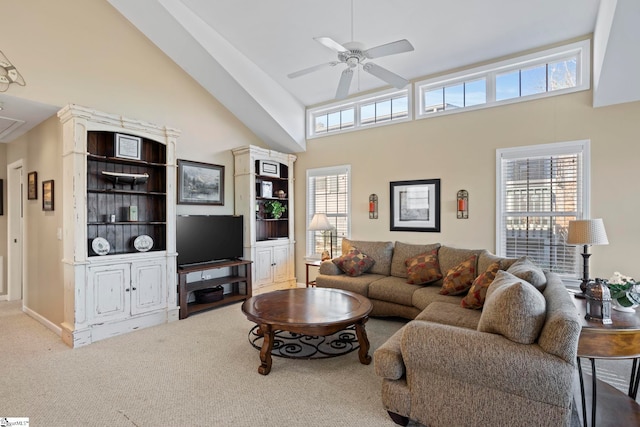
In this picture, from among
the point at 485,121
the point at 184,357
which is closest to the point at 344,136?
the point at 485,121

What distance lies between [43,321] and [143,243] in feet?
5.19

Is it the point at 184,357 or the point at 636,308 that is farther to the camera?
the point at 184,357

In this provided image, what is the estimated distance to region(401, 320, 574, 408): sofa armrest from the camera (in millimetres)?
1819

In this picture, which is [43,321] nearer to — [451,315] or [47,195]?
[47,195]

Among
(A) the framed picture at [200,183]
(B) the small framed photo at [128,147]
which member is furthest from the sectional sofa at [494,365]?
(A) the framed picture at [200,183]

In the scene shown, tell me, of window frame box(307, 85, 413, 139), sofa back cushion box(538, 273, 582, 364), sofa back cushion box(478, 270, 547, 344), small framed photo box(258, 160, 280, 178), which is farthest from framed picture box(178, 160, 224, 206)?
sofa back cushion box(538, 273, 582, 364)

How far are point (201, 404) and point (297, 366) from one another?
2.96 feet

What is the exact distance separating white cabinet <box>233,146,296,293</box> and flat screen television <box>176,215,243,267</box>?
233 mm

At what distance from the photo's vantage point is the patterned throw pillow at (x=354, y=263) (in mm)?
4797

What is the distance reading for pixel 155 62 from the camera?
471 cm

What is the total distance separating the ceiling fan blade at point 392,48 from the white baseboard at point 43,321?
4.55 meters

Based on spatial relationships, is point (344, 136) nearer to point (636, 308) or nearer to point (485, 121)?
point (485, 121)

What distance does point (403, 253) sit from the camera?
480 cm

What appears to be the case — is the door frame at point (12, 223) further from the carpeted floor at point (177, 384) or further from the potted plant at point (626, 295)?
the potted plant at point (626, 295)
